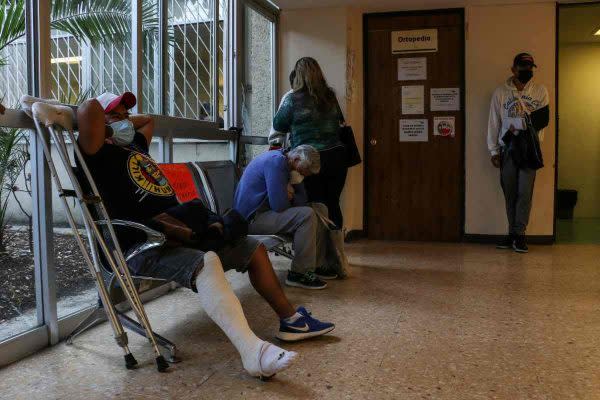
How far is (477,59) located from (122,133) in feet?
13.6

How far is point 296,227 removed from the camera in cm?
363

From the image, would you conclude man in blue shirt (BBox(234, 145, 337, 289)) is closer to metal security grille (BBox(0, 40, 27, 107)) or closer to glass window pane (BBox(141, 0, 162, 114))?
glass window pane (BBox(141, 0, 162, 114))

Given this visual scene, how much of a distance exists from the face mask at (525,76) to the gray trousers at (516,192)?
A: 2.17 ft

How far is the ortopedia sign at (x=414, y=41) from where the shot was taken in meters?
5.82

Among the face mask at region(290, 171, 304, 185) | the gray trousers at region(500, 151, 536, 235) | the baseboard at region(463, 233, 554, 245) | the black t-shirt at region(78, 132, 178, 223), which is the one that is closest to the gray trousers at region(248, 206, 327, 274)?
the face mask at region(290, 171, 304, 185)

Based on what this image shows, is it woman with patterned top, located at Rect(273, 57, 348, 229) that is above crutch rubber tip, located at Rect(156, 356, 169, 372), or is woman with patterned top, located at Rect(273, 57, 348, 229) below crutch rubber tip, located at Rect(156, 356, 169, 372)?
above

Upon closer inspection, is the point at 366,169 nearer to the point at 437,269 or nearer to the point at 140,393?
the point at 437,269

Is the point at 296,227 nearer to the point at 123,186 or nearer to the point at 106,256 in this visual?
the point at 123,186

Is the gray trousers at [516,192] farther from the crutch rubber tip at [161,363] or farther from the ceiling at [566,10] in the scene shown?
the crutch rubber tip at [161,363]

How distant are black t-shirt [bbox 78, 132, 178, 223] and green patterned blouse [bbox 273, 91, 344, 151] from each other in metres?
1.97

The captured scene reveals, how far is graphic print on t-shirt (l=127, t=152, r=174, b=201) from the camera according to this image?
248 centimetres

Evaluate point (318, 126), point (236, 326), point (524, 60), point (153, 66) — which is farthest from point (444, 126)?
point (236, 326)

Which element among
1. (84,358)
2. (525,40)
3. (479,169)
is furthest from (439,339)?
(525,40)

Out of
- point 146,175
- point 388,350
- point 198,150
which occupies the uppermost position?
point 198,150
